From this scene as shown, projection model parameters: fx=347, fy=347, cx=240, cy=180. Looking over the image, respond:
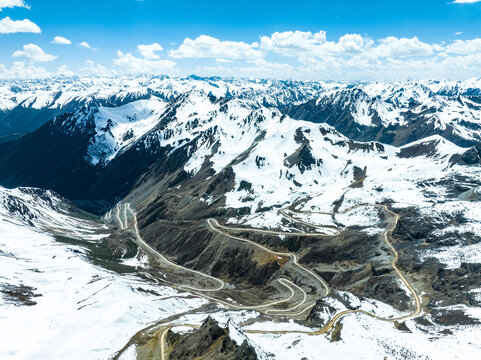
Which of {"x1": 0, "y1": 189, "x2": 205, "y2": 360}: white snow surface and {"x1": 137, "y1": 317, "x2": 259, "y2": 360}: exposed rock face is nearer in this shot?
{"x1": 137, "y1": 317, "x2": 259, "y2": 360}: exposed rock face

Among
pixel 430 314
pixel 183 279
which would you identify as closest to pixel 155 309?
pixel 183 279

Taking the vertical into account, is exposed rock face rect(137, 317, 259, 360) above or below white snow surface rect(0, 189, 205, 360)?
above

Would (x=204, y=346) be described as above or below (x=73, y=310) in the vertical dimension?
above

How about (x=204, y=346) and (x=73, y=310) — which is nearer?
(x=204, y=346)

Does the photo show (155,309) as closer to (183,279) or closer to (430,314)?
(183,279)

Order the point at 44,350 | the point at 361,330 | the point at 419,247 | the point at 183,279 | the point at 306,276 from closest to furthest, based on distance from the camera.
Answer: the point at 361,330 → the point at 44,350 → the point at 419,247 → the point at 306,276 → the point at 183,279

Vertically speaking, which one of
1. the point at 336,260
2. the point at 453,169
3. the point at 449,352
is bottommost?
the point at 336,260

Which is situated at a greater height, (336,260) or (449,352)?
(449,352)

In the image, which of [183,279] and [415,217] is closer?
[415,217]

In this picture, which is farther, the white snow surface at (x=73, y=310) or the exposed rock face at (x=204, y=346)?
the white snow surface at (x=73, y=310)

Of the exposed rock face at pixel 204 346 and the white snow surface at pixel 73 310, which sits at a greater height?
the exposed rock face at pixel 204 346

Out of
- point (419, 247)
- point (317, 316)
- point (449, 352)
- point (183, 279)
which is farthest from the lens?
point (183, 279)
